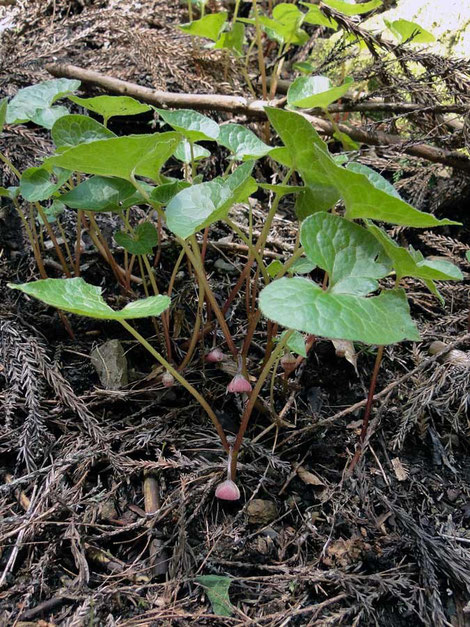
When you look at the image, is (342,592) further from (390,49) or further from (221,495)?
(390,49)

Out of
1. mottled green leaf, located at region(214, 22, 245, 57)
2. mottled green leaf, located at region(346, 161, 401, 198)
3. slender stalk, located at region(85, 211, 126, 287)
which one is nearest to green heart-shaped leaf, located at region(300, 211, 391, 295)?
mottled green leaf, located at region(346, 161, 401, 198)

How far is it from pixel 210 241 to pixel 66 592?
109cm

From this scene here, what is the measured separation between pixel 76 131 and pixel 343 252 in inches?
27.9

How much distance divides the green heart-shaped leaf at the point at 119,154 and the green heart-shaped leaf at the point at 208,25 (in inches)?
40.7

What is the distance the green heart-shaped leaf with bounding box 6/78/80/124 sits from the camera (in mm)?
1248

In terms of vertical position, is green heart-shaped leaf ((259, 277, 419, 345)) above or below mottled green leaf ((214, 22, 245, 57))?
below

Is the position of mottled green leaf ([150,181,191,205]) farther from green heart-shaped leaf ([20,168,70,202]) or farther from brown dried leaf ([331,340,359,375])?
brown dried leaf ([331,340,359,375])

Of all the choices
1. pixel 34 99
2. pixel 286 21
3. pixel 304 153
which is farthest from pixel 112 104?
pixel 286 21

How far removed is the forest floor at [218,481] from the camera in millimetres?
838

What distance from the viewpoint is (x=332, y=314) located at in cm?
65

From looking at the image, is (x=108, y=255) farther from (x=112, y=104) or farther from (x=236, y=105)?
(x=236, y=105)

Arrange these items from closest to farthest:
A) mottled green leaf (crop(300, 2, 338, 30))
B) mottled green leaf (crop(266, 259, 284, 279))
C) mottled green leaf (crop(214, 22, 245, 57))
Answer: mottled green leaf (crop(266, 259, 284, 279))
mottled green leaf (crop(300, 2, 338, 30))
mottled green leaf (crop(214, 22, 245, 57))

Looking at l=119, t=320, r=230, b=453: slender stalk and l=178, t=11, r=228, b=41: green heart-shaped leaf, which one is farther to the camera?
l=178, t=11, r=228, b=41: green heart-shaped leaf

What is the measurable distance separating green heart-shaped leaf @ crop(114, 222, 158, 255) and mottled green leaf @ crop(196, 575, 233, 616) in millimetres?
737
